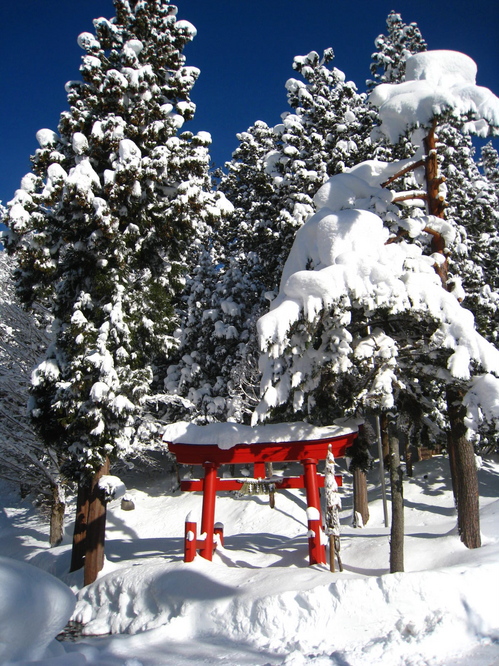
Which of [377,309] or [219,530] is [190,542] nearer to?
[219,530]

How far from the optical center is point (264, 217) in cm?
1633

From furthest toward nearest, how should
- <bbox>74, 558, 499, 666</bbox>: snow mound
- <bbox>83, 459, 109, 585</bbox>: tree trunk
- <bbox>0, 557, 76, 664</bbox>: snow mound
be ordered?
<bbox>83, 459, 109, 585</bbox>: tree trunk < <bbox>74, 558, 499, 666</bbox>: snow mound < <bbox>0, 557, 76, 664</bbox>: snow mound

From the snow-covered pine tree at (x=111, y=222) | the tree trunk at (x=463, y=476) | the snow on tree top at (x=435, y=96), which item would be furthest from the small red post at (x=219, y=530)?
the snow on tree top at (x=435, y=96)

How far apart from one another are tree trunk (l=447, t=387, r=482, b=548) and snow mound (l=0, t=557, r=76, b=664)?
612 centimetres

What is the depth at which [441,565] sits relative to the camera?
7.11 metres

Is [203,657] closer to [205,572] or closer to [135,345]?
[205,572]

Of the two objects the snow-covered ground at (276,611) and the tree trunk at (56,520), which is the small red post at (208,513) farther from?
the tree trunk at (56,520)

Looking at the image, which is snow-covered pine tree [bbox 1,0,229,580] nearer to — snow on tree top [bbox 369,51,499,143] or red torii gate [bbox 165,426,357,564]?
red torii gate [bbox 165,426,357,564]

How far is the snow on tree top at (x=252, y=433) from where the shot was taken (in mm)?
8602

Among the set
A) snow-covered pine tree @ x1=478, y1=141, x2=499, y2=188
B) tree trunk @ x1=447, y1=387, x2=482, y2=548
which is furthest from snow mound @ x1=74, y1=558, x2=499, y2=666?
snow-covered pine tree @ x1=478, y1=141, x2=499, y2=188

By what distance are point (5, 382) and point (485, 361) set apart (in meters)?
14.8

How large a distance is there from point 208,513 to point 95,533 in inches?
109

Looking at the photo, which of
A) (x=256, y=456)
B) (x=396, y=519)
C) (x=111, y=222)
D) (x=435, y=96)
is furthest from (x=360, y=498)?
(x=435, y=96)

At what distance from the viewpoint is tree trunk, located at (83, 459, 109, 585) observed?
963cm
